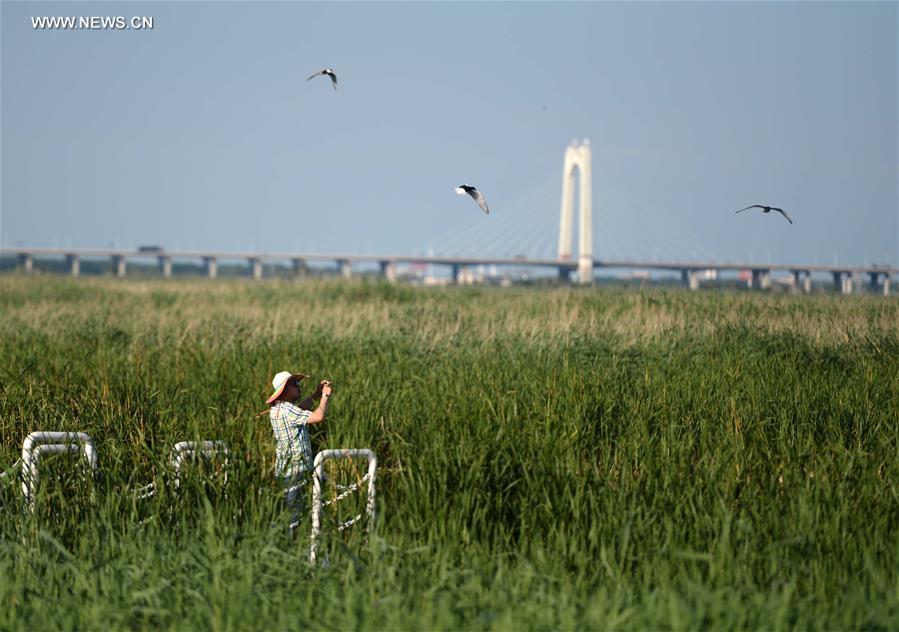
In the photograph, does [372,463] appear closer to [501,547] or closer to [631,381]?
[501,547]

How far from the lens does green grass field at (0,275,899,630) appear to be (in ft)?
13.2

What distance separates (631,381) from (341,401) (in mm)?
2791

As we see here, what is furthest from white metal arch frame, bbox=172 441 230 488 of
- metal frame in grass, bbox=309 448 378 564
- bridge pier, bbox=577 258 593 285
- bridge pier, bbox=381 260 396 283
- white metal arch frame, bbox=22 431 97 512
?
bridge pier, bbox=381 260 396 283

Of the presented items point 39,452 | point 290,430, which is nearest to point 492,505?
point 290,430

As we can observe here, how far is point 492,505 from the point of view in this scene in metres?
5.63

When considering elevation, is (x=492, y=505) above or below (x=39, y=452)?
below

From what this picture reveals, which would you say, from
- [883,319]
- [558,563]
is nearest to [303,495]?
[558,563]

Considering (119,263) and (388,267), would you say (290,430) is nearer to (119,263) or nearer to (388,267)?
(388,267)

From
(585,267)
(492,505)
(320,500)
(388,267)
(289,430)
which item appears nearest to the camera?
(320,500)

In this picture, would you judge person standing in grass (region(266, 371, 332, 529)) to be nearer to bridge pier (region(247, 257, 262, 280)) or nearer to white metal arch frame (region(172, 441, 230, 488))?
white metal arch frame (region(172, 441, 230, 488))

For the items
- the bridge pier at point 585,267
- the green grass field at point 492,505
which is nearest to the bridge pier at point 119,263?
the bridge pier at point 585,267

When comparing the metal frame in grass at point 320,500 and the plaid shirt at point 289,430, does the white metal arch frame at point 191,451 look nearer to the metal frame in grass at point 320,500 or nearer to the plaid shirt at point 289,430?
the plaid shirt at point 289,430

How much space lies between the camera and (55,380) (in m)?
9.31

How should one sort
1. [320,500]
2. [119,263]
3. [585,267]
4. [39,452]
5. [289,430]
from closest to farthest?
[320,500]
[39,452]
[289,430]
[585,267]
[119,263]
